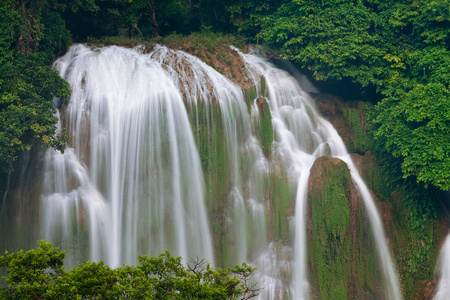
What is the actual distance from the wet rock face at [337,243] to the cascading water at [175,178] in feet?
1.51

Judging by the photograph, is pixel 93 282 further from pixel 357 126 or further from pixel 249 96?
pixel 357 126

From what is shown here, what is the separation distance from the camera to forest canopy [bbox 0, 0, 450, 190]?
661 inches

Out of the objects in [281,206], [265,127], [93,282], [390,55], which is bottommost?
[93,282]

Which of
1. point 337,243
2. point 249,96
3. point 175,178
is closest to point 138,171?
point 175,178

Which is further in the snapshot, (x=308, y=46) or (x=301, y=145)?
(x=308, y=46)

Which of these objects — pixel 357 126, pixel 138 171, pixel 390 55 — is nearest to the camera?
pixel 138 171

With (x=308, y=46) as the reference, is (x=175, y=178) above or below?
below

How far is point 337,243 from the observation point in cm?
1741

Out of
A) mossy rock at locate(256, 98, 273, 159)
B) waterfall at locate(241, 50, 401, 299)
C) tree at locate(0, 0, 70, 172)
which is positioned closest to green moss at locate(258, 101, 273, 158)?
mossy rock at locate(256, 98, 273, 159)

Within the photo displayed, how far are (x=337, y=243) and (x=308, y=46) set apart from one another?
848cm

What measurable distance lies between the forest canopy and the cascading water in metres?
1.39

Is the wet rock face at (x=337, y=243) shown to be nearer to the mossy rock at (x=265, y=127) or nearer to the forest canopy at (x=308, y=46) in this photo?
the mossy rock at (x=265, y=127)

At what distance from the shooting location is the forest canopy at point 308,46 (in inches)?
661

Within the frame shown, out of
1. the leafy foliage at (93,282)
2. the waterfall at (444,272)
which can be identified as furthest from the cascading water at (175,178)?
the leafy foliage at (93,282)
